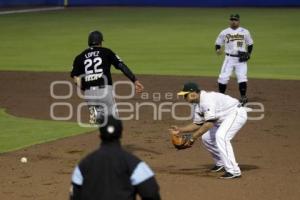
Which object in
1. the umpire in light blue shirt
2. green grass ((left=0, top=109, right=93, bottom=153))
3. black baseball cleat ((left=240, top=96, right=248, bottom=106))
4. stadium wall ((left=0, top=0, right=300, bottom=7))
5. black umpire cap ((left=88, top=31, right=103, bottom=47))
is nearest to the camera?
the umpire in light blue shirt

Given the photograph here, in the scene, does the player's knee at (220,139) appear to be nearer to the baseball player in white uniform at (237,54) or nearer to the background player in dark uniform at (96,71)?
the background player in dark uniform at (96,71)

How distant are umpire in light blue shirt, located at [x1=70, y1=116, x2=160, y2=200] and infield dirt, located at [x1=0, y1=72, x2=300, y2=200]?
3972 millimetres

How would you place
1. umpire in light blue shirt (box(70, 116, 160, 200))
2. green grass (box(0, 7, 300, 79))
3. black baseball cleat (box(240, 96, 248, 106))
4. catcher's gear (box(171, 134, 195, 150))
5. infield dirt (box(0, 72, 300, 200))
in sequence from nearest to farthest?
umpire in light blue shirt (box(70, 116, 160, 200)), infield dirt (box(0, 72, 300, 200)), catcher's gear (box(171, 134, 195, 150)), black baseball cleat (box(240, 96, 248, 106)), green grass (box(0, 7, 300, 79))

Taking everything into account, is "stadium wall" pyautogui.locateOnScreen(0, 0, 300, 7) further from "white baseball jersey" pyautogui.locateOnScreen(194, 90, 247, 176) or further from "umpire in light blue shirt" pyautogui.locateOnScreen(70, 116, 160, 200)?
"umpire in light blue shirt" pyautogui.locateOnScreen(70, 116, 160, 200)

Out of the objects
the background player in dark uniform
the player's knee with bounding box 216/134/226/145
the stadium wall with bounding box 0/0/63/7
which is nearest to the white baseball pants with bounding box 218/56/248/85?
the background player in dark uniform

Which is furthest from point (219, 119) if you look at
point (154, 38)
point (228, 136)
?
point (154, 38)

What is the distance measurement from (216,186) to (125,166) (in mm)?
4708

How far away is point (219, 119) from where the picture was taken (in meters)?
11.3

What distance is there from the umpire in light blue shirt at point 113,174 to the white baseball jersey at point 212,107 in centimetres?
457

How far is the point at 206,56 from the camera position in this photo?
93.4 feet

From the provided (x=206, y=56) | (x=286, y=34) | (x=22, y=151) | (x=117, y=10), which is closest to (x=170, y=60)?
(x=206, y=56)

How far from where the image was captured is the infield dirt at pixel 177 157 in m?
10.6

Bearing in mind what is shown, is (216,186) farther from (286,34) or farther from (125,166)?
(286,34)

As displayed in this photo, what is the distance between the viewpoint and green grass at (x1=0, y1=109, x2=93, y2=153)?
47.1ft
